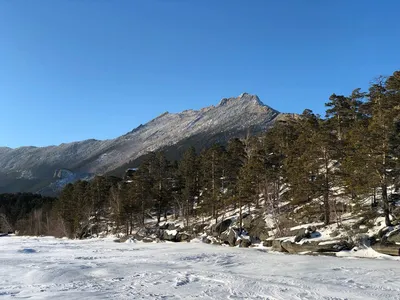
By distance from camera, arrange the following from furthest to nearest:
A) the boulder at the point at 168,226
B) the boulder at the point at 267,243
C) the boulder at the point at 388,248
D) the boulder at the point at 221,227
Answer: the boulder at the point at 168,226 → the boulder at the point at 221,227 → the boulder at the point at 267,243 → the boulder at the point at 388,248

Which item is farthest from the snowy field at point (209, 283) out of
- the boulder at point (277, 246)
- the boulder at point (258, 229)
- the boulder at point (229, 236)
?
the boulder at point (229, 236)

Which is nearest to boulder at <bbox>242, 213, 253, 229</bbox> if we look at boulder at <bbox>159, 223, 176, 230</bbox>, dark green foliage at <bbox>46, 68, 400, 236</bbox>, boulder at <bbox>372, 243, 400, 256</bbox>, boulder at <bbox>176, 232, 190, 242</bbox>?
dark green foliage at <bbox>46, 68, 400, 236</bbox>

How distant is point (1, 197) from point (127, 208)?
324 ft

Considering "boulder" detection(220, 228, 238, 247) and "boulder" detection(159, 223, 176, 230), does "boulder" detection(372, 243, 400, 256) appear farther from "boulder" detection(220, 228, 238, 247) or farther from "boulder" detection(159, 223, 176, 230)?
"boulder" detection(159, 223, 176, 230)

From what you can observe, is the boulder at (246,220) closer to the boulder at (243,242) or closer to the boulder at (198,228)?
the boulder at (243,242)

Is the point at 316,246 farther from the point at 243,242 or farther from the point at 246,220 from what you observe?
the point at 246,220

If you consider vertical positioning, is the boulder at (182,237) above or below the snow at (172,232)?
below

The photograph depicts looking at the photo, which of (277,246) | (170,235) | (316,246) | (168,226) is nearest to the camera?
(316,246)

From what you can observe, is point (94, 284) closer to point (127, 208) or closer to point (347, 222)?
point (347, 222)

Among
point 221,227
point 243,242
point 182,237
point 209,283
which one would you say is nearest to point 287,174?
point 243,242

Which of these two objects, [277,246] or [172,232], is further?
[172,232]

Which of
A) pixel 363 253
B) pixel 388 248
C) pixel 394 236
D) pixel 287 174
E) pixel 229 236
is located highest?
pixel 287 174

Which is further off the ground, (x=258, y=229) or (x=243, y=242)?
(x=258, y=229)

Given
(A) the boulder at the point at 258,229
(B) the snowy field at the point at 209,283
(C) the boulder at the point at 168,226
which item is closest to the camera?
(B) the snowy field at the point at 209,283
